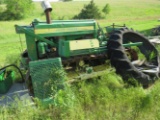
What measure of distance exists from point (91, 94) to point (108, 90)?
332 millimetres

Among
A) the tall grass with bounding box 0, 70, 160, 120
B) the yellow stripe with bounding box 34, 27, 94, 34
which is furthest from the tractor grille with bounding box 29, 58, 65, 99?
the yellow stripe with bounding box 34, 27, 94, 34

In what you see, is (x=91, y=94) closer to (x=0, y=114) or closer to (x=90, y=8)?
(x=0, y=114)

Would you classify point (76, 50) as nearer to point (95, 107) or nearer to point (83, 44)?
point (83, 44)

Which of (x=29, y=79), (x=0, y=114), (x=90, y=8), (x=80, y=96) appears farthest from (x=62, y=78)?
(x=90, y=8)

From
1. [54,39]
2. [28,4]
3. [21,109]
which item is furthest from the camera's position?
[28,4]

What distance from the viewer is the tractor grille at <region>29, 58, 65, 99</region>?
4270 mm

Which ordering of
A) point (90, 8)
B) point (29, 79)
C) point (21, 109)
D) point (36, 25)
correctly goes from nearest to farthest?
point (21, 109) → point (29, 79) → point (36, 25) → point (90, 8)

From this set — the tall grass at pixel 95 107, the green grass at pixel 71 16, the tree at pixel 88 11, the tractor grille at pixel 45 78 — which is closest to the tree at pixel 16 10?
the green grass at pixel 71 16

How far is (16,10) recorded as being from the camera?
3931 cm

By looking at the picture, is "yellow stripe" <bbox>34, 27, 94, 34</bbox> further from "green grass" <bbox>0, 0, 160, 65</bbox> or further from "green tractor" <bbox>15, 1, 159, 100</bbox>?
"green grass" <bbox>0, 0, 160, 65</bbox>

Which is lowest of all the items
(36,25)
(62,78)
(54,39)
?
(62,78)

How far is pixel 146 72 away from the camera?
555cm

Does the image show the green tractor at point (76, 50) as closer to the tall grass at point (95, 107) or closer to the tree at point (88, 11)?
the tall grass at point (95, 107)

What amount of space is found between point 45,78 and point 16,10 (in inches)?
1472
